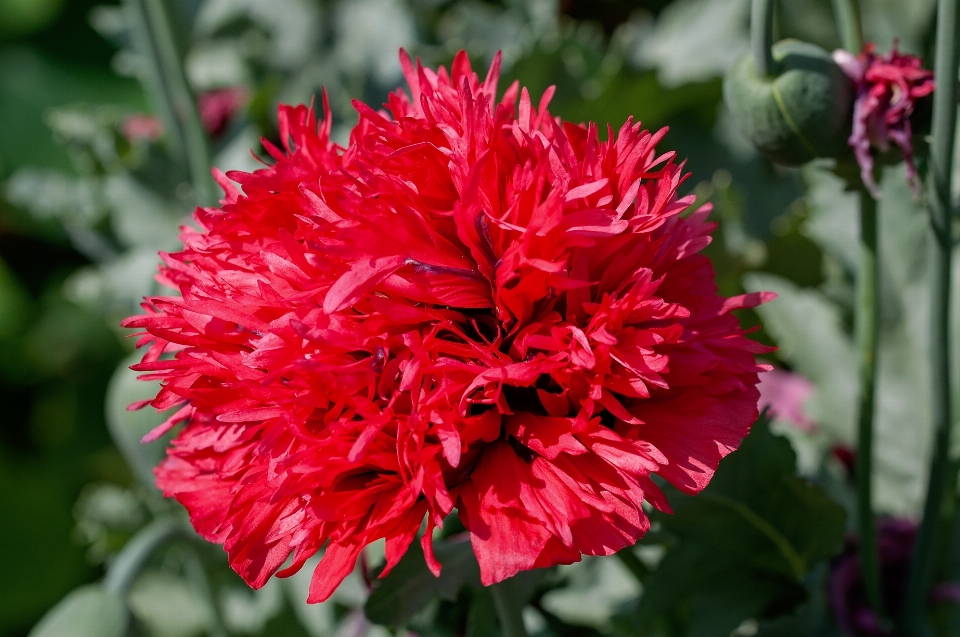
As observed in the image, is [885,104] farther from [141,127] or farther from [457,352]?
[141,127]

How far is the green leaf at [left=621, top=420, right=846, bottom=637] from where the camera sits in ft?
2.30

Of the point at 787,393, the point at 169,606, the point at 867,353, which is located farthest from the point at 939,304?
the point at 169,606

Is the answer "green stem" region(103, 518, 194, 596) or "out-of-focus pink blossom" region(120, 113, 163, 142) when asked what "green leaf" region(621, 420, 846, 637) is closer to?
"green stem" region(103, 518, 194, 596)

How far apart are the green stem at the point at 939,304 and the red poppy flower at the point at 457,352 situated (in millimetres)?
166

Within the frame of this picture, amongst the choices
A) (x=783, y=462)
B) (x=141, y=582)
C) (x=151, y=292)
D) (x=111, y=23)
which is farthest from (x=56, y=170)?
(x=783, y=462)

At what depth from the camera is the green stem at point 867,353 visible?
652mm

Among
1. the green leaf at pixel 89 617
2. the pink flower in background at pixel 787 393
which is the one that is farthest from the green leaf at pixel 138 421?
the pink flower in background at pixel 787 393

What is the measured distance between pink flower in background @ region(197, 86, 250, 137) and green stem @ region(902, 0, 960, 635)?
1.07 metres

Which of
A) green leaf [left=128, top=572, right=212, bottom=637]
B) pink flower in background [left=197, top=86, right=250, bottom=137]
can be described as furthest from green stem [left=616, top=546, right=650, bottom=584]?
pink flower in background [left=197, top=86, right=250, bottom=137]

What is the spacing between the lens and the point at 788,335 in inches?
38.8

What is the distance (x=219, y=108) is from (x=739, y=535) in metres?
1.05

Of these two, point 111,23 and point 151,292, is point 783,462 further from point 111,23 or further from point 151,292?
point 111,23

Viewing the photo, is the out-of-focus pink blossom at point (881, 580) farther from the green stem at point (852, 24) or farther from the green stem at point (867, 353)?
the green stem at point (852, 24)

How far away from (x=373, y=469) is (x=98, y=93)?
1.85 metres
